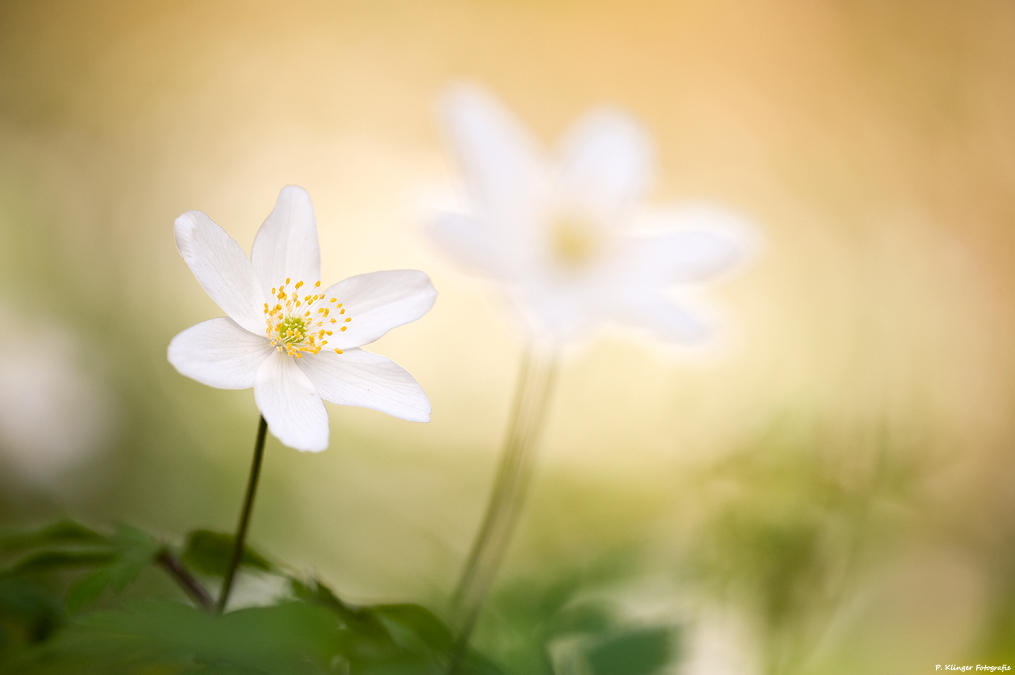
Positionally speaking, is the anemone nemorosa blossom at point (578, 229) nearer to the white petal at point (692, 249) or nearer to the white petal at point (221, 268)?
the white petal at point (692, 249)

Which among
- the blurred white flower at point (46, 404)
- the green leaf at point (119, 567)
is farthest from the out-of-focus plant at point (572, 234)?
the blurred white flower at point (46, 404)

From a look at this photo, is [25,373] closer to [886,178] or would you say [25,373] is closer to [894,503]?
[894,503]

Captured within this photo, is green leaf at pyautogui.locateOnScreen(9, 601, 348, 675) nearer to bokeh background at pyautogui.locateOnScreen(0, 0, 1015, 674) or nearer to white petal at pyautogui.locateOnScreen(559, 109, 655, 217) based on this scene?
bokeh background at pyautogui.locateOnScreen(0, 0, 1015, 674)

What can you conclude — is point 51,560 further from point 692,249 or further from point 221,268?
point 692,249

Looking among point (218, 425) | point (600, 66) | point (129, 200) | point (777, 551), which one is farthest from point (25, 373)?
point (600, 66)

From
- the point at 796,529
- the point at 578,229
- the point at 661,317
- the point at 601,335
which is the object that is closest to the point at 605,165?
the point at 578,229

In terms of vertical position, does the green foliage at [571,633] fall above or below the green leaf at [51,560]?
above

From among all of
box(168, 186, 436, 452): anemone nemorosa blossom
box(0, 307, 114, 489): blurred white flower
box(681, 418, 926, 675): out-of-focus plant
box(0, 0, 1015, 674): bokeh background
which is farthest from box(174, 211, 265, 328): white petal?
box(0, 307, 114, 489): blurred white flower
